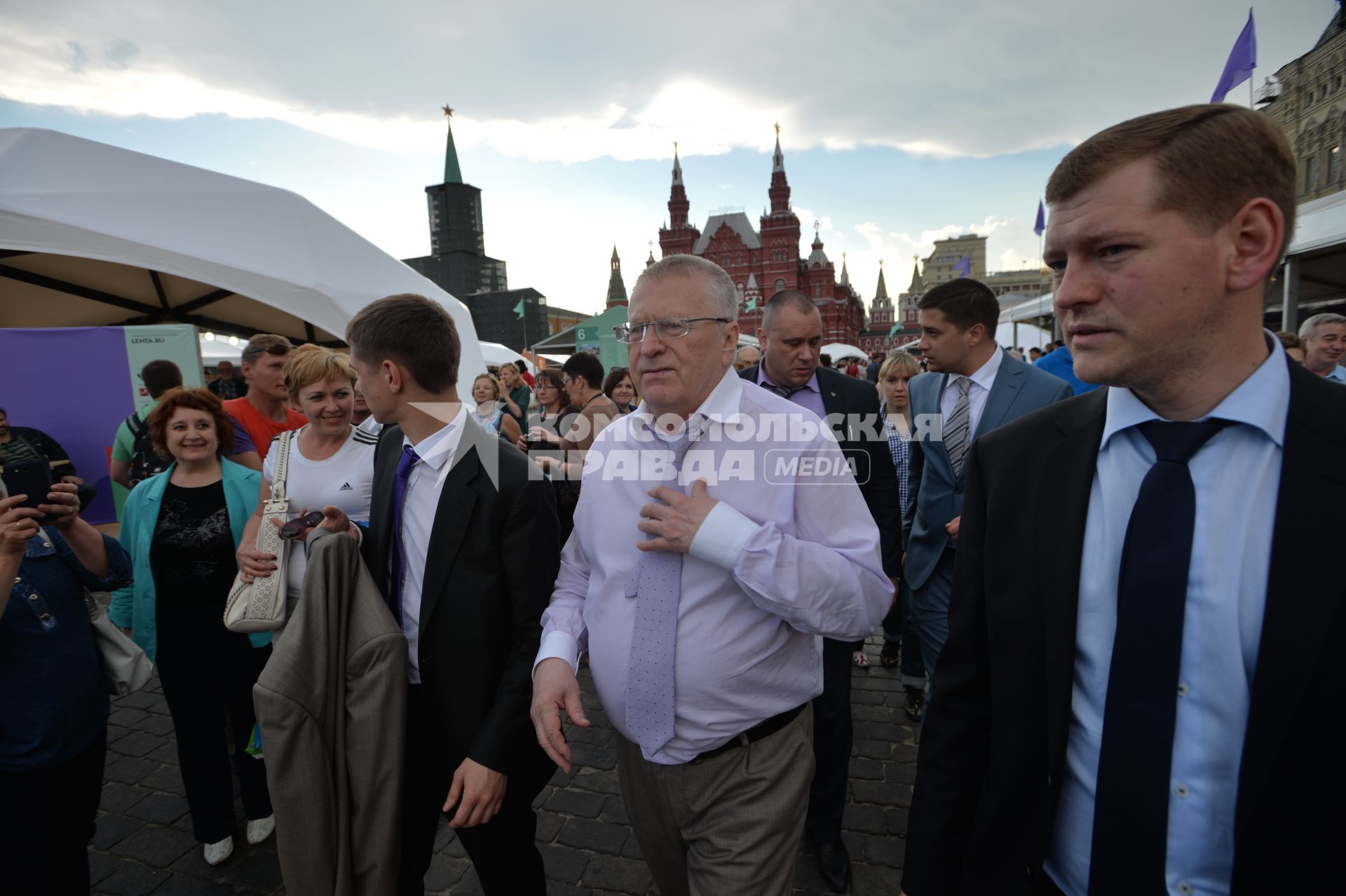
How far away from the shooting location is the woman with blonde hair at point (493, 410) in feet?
21.9

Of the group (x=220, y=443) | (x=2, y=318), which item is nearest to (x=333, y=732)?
(x=220, y=443)

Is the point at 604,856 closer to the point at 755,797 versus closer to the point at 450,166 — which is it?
the point at 755,797

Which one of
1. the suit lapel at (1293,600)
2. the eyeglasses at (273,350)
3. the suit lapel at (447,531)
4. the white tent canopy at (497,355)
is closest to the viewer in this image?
the suit lapel at (1293,600)

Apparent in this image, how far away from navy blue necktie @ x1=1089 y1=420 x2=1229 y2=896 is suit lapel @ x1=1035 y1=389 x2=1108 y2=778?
7 centimetres

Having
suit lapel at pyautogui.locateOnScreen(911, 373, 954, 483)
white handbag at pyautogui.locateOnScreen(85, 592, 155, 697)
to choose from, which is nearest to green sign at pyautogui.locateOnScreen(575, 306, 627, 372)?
suit lapel at pyautogui.locateOnScreen(911, 373, 954, 483)

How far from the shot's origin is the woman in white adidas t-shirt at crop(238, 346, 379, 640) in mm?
2938

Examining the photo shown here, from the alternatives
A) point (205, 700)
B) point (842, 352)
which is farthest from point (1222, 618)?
point (842, 352)

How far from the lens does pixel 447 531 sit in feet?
6.64

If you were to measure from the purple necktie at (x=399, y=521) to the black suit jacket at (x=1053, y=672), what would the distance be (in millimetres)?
1733

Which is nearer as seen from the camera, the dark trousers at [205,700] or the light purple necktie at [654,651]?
the light purple necktie at [654,651]

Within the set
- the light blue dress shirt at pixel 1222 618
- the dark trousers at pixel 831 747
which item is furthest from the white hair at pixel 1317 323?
the light blue dress shirt at pixel 1222 618

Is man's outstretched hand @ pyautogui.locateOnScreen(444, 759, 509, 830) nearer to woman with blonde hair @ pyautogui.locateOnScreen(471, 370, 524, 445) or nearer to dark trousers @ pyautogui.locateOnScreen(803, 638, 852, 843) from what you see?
dark trousers @ pyautogui.locateOnScreen(803, 638, 852, 843)

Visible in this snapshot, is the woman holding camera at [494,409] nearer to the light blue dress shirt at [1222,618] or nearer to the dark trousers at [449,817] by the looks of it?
the dark trousers at [449,817]

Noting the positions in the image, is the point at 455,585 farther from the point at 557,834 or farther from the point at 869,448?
the point at 869,448
